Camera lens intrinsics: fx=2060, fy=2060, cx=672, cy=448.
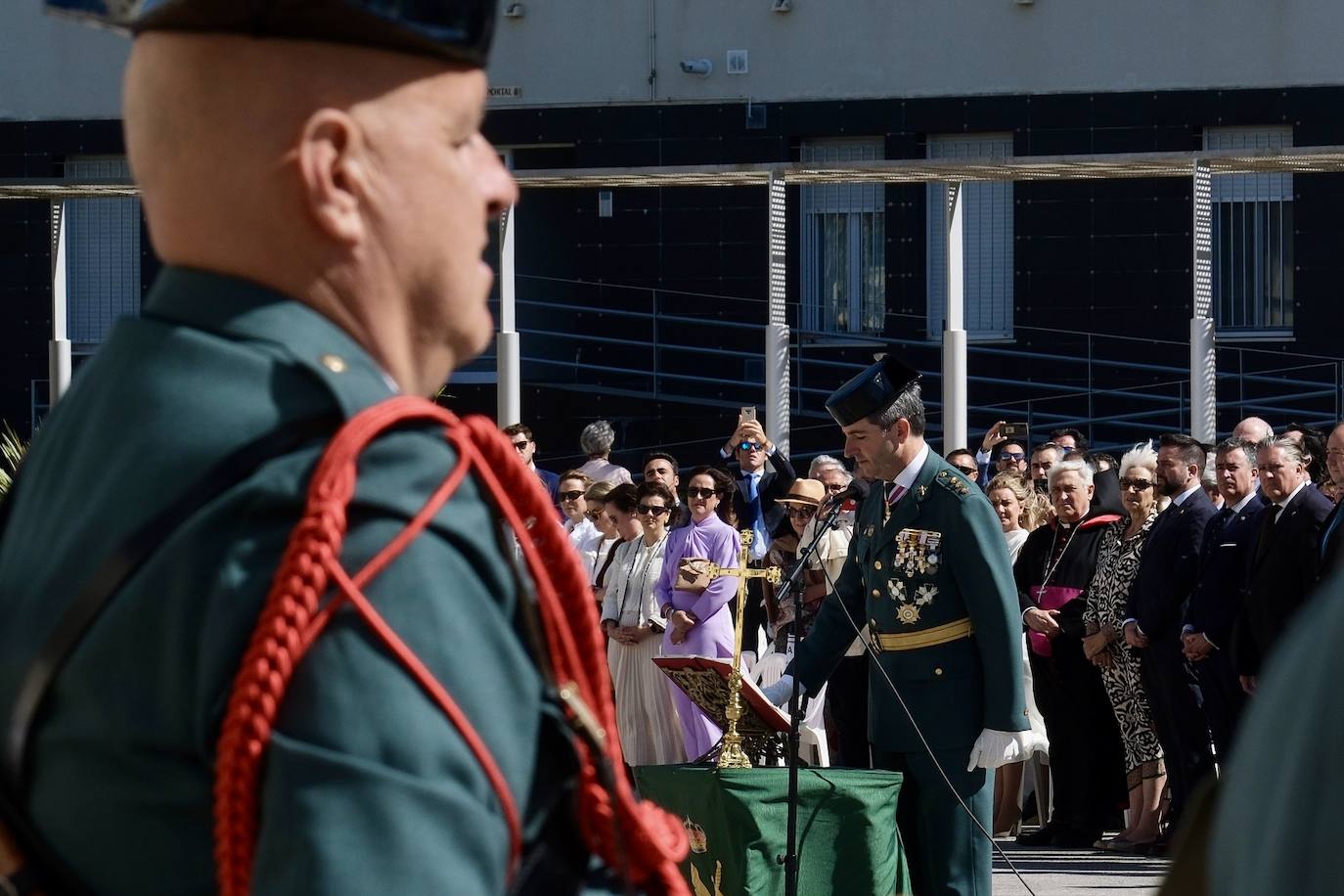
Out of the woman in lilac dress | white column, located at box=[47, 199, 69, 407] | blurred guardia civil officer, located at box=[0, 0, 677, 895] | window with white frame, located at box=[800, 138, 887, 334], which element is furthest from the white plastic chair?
window with white frame, located at box=[800, 138, 887, 334]

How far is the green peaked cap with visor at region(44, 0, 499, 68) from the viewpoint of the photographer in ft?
4.91

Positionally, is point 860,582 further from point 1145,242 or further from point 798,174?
point 1145,242

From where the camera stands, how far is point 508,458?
1607 millimetres

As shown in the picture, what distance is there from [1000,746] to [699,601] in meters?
3.15

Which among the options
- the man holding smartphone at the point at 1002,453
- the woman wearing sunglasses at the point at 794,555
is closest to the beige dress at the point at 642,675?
the woman wearing sunglasses at the point at 794,555

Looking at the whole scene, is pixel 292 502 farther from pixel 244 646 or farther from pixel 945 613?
pixel 945 613

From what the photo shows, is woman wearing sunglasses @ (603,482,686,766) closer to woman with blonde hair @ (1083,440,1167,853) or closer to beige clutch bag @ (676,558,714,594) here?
beige clutch bag @ (676,558,714,594)

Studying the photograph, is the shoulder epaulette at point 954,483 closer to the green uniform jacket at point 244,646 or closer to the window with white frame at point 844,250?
the green uniform jacket at point 244,646

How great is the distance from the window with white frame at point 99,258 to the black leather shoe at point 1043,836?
12.6 metres

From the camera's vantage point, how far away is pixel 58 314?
13.8m

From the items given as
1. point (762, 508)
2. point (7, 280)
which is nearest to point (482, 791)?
point (762, 508)

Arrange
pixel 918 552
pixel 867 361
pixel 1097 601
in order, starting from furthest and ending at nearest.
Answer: pixel 867 361 < pixel 1097 601 < pixel 918 552

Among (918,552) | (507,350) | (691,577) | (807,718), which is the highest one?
(507,350)

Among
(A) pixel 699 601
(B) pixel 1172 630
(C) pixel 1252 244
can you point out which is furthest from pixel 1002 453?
(C) pixel 1252 244
